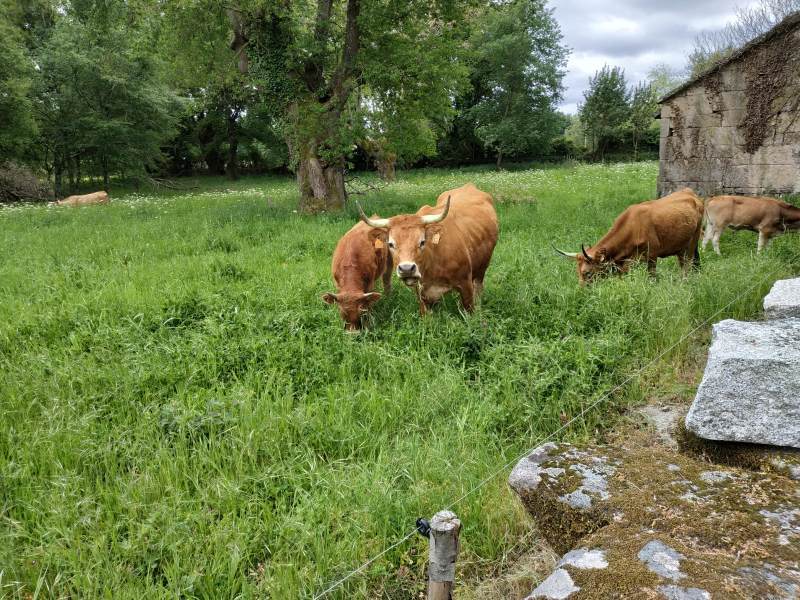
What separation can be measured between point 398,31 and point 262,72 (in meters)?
3.75

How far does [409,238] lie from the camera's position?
212 inches

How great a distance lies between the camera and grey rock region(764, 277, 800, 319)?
3637 millimetres

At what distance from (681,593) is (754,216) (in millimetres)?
10032

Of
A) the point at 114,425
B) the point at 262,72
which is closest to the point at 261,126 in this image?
the point at 262,72

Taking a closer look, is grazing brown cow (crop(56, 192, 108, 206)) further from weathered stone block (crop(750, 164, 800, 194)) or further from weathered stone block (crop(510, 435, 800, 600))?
weathered stone block (crop(510, 435, 800, 600))

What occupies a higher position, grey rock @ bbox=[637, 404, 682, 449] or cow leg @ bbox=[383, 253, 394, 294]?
cow leg @ bbox=[383, 253, 394, 294]

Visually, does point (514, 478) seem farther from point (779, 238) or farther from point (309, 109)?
point (309, 109)

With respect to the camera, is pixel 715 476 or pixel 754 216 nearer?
pixel 715 476

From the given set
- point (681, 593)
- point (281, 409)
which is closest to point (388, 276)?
point (281, 409)

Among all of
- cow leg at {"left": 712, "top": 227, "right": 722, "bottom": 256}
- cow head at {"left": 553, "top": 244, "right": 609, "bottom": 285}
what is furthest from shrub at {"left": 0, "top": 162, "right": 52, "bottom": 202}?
cow leg at {"left": 712, "top": 227, "right": 722, "bottom": 256}

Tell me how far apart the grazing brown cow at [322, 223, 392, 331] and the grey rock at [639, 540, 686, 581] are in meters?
4.07

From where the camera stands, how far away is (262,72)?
14.0 meters

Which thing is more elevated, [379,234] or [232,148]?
[232,148]

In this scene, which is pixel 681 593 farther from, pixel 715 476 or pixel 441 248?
pixel 441 248
